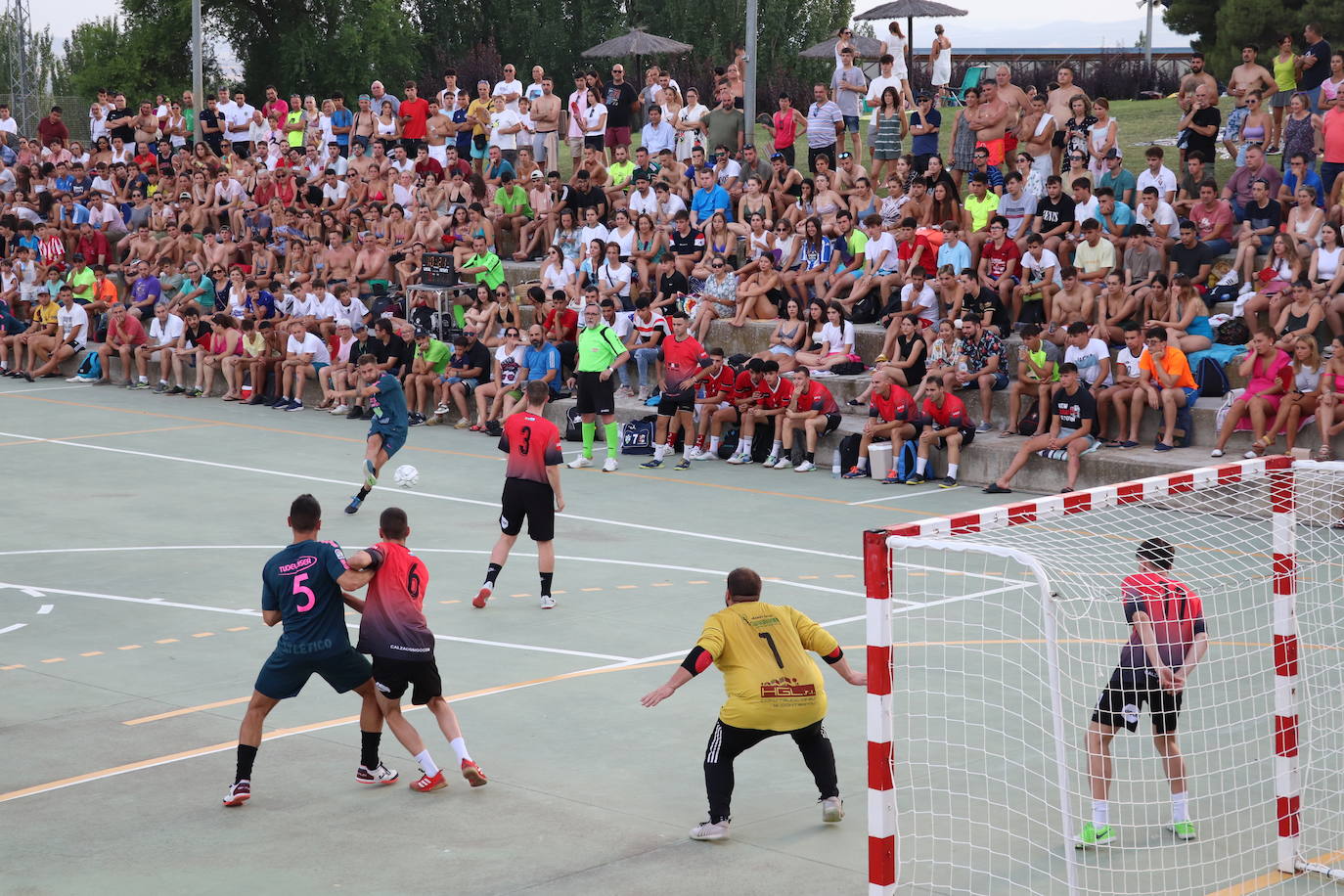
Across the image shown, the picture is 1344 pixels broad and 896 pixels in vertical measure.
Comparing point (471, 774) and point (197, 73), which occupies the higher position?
point (197, 73)

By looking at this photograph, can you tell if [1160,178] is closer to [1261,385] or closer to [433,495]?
[1261,385]

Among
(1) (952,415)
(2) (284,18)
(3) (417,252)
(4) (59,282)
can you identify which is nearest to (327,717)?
(1) (952,415)

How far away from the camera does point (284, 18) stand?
194 ft

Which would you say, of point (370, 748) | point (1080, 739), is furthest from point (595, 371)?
point (370, 748)

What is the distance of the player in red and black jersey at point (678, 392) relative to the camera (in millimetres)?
21875

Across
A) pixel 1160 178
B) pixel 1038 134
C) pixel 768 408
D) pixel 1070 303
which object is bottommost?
pixel 768 408

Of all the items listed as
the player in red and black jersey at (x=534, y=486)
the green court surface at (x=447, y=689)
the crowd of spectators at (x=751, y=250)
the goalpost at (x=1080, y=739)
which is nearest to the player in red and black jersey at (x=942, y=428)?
the crowd of spectators at (x=751, y=250)

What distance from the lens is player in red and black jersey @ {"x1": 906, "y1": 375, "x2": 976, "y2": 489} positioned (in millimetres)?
19906

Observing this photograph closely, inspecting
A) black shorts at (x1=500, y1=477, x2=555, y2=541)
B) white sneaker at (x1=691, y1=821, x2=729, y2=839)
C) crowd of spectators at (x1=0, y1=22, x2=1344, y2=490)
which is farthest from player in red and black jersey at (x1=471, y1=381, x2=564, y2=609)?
crowd of spectators at (x1=0, y1=22, x2=1344, y2=490)

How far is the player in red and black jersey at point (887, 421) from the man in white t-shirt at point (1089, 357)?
2048 mm

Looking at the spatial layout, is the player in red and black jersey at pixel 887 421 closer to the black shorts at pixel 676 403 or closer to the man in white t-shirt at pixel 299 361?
the black shorts at pixel 676 403

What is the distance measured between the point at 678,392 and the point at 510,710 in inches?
444

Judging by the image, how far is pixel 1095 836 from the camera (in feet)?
27.9

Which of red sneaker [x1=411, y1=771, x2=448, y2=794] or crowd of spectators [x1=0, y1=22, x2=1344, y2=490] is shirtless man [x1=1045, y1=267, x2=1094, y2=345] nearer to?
crowd of spectators [x1=0, y1=22, x2=1344, y2=490]
